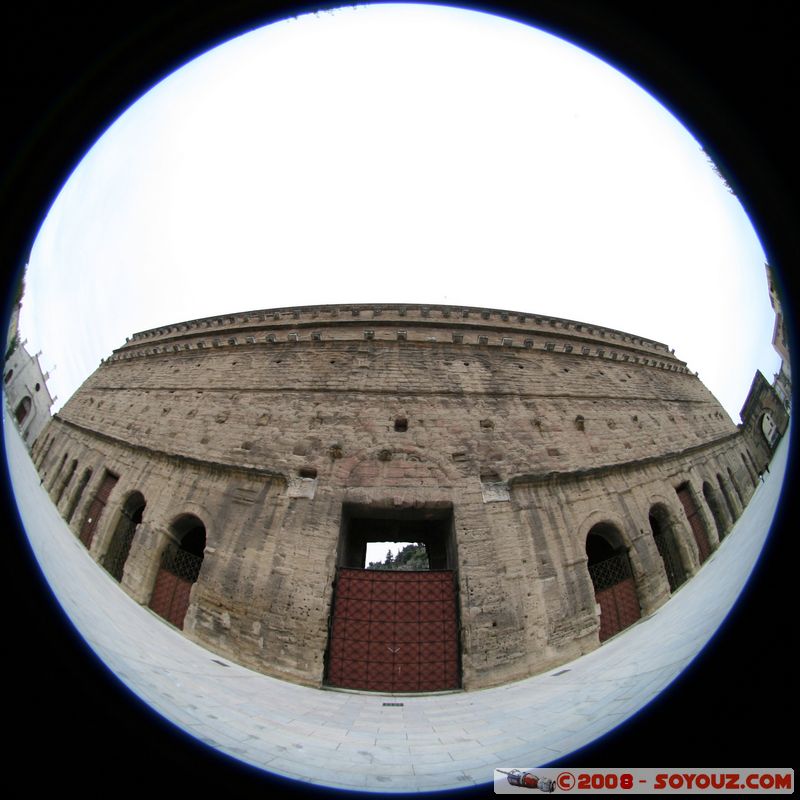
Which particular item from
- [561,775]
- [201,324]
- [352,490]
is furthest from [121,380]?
[561,775]

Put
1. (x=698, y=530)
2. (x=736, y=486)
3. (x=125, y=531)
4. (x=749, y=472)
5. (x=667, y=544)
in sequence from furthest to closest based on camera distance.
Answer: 1. (x=125, y=531)
2. (x=667, y=544)
3. (x=698, y=530)
4. (x=736, y=486)
5. (x=749, y=472)

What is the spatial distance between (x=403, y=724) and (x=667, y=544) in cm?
307

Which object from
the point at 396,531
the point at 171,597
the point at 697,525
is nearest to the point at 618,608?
the point at 697,525

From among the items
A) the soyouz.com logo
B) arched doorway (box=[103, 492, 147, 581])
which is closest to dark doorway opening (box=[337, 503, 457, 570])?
arched doorway (box=[103, 492, 147, 581])

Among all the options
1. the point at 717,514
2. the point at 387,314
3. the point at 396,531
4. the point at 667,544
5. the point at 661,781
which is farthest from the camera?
the point at 387,314

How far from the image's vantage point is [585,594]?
15.9 feet

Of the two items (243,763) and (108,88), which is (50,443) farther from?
(243,763)

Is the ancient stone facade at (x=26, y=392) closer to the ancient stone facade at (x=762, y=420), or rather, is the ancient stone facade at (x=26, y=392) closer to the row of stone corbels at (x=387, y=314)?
the ancient stone facade at (x=762, y=420)

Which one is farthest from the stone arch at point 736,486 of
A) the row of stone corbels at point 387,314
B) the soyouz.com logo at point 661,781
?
the row of stone corbels at point 387,314

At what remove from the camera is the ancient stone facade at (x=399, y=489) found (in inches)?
167

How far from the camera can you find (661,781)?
1.07m

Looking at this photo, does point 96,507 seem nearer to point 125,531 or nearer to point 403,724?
point 125,531

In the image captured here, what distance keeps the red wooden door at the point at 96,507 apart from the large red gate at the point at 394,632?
13.1 ft

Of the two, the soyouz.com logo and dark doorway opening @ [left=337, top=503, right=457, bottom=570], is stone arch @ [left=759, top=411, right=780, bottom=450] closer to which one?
the soyouz.com logo
